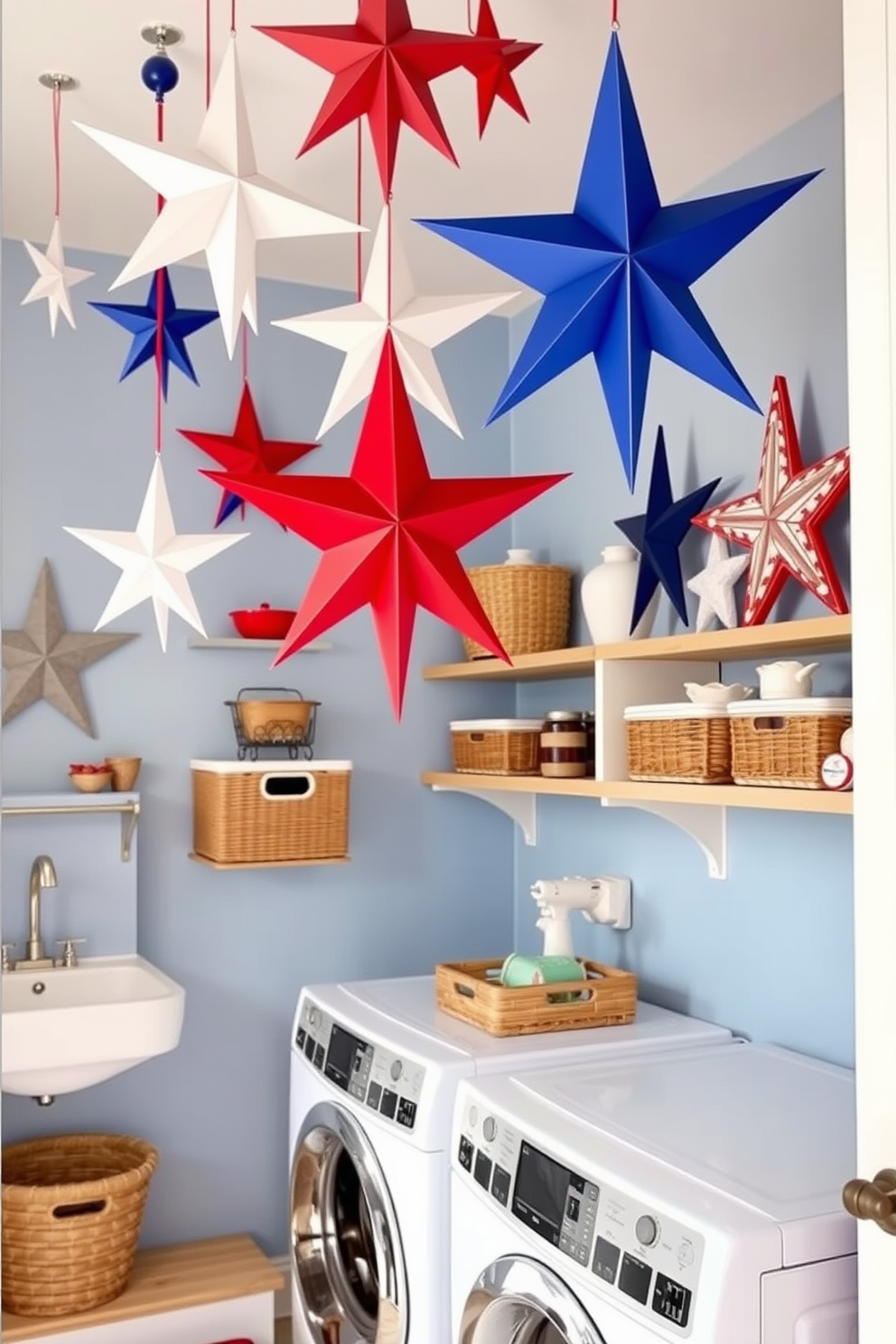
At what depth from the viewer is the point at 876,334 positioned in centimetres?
127

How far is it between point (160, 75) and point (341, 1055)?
1835mm

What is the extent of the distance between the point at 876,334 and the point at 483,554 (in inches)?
87.3

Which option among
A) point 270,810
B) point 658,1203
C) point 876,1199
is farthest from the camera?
point 270,810

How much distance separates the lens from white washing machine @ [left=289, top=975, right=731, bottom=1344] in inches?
85.7

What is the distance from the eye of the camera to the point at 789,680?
212 cm

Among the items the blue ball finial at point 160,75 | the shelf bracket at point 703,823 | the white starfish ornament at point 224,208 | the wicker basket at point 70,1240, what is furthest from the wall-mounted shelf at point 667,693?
the wicker basket at point 70,1240

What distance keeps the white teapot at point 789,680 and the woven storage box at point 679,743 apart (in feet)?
0.40

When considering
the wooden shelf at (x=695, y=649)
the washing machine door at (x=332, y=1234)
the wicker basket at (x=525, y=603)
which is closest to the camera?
the wooden shelf at (x=695, y=649)

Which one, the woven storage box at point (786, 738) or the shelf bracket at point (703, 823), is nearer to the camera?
the woven storage box at point (786, 738)

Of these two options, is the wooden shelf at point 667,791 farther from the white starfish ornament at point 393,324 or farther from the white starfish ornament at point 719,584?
the white starfish ornament at point 393,324

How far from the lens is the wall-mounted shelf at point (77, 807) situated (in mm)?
2771

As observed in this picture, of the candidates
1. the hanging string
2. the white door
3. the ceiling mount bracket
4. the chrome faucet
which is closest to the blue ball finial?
the ceiling mount bracket

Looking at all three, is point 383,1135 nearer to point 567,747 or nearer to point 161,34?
point 567,747

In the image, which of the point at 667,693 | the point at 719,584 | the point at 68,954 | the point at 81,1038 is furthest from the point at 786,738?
the point at 68,954
